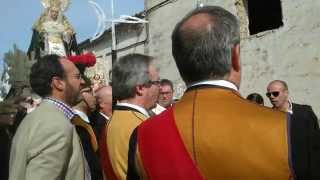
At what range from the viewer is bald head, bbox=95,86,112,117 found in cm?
564

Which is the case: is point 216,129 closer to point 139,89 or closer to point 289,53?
point 139,89

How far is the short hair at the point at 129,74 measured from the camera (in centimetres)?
348

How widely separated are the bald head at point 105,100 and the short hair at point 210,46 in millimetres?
3602

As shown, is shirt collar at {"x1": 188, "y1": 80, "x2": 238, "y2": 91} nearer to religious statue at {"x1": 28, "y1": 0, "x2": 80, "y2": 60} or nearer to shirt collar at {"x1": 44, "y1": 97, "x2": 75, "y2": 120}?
shirt collar at {"x1": 44, "y1": 97, "x2": 75, "y2": 120}

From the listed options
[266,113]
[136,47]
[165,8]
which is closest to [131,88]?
[266,113]

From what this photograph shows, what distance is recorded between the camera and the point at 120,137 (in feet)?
10.8

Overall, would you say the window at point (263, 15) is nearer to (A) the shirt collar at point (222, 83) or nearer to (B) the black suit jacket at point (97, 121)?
(B) the black suit jacket at point (97, 121)

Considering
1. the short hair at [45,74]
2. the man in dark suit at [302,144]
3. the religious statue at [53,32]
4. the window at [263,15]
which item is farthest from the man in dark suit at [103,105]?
the window at [263,15]

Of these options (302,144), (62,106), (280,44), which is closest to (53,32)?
(280,44)

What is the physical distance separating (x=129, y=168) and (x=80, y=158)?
1200 millimetres

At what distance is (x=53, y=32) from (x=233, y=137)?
909 centimetres

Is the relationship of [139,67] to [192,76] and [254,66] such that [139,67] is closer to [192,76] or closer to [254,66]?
[192,76]

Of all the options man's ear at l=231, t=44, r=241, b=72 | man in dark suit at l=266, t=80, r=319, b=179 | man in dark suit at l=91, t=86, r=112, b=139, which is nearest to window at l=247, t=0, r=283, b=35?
man in dark suit at l=91, t=86, r=112, b=139

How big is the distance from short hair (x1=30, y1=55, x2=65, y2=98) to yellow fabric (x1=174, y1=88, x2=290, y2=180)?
1730 mm
